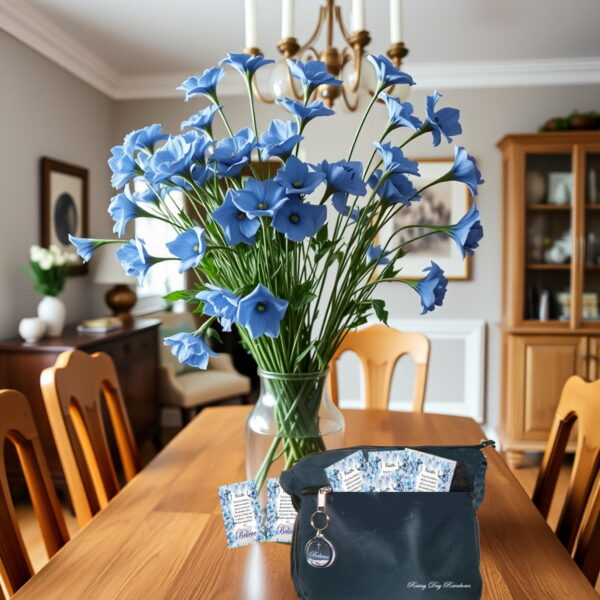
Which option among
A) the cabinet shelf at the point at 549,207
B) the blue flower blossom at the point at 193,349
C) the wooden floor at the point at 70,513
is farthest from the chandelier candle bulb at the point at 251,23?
the cabinet shelf at the point at 549,207

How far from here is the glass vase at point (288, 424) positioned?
1.10 metres

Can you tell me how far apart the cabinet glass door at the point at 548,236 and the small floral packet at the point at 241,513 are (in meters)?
3.22

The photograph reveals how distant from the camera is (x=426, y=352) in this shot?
92.7 inches

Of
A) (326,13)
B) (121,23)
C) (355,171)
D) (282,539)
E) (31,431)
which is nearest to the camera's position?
(355,171)

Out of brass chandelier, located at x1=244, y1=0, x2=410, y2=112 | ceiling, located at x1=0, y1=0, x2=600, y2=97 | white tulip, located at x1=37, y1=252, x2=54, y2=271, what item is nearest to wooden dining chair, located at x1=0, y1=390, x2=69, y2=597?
brass chandelier, located at x1=244, y1=0, x2=410, y2=112

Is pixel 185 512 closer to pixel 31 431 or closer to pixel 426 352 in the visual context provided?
pixel 31 431

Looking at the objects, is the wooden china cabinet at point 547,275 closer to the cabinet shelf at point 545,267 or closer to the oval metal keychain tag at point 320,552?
the cabinet shelf at point 545,267

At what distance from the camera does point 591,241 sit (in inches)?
156

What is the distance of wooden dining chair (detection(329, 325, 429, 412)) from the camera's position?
237 cm

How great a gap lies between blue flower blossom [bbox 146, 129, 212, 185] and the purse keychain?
50cm

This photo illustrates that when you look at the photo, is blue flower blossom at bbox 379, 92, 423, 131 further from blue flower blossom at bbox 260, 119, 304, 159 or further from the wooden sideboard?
the wooden sideboard

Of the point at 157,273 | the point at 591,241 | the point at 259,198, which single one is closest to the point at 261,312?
the point at 259,198

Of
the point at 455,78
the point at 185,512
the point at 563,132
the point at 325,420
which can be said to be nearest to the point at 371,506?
the point at 325,420

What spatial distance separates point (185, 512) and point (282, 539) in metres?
0.27
